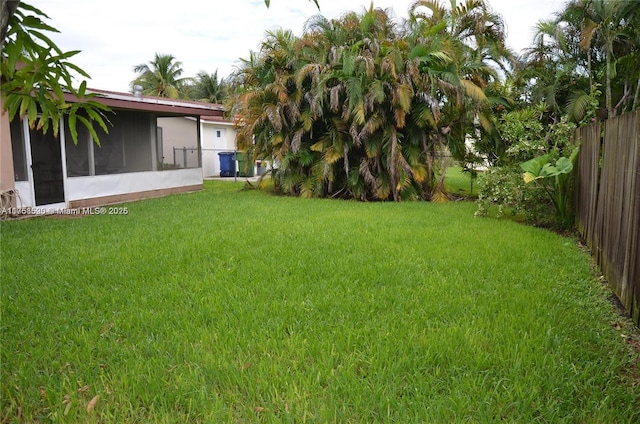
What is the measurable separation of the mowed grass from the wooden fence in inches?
10.8

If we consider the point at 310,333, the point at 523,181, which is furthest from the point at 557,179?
the point at 310,333

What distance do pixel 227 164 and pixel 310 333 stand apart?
64.0ft

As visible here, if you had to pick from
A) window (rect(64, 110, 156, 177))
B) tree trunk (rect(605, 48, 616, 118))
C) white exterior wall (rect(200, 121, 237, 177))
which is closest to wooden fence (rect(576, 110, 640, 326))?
tree trunk (rect(605, 48, 616, 118))

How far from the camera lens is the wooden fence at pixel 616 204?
3.70 metres

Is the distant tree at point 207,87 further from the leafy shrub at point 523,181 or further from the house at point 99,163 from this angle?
the leafy shrub at point 523,181

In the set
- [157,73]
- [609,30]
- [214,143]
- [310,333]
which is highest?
[157,73]

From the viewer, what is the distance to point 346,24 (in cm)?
1229

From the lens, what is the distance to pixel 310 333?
3.30m

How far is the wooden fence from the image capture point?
12.1ft

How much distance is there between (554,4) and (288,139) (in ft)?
26.2

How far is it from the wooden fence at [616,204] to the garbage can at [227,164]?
17566 mm

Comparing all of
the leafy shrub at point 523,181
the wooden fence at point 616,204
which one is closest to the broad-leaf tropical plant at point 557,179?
the leafy shrub at point 523,181

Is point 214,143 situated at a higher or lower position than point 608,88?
lower

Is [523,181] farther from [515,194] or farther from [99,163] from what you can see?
[99,163]
